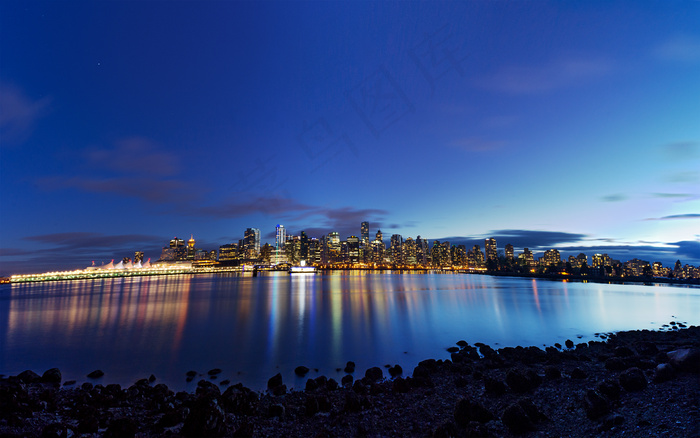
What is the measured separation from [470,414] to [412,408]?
2088 millimetres

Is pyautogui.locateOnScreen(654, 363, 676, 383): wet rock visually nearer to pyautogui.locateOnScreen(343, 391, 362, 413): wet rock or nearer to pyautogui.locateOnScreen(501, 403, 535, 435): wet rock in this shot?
pyautogui.locateOnScreen(501, 403, 535, 435): wet rock

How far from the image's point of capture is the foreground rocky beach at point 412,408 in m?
→ 8.62

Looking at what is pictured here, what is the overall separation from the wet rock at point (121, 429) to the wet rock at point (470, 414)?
28.3 ft

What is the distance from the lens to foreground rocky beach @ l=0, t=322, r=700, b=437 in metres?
8.62

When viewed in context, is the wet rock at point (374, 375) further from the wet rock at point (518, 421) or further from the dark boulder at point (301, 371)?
the wet rock at point (518, 421)

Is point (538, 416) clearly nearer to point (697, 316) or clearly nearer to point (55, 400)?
point (55, 400)

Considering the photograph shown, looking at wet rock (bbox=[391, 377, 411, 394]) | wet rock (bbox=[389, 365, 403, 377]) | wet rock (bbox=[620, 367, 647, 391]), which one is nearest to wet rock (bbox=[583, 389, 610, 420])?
wet rock (bbox=[620, 367, 647, 391])

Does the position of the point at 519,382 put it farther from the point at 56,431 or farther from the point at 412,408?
the point at 56,431

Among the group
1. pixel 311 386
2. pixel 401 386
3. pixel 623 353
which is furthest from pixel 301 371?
pixel 623 353

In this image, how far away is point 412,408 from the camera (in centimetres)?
1082

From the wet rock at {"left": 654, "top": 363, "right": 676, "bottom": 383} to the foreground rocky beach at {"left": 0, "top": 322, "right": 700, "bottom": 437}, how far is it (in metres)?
0.03

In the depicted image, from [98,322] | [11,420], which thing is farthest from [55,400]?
[98,322]

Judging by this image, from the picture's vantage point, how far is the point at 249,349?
2336cm

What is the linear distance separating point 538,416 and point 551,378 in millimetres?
4370
